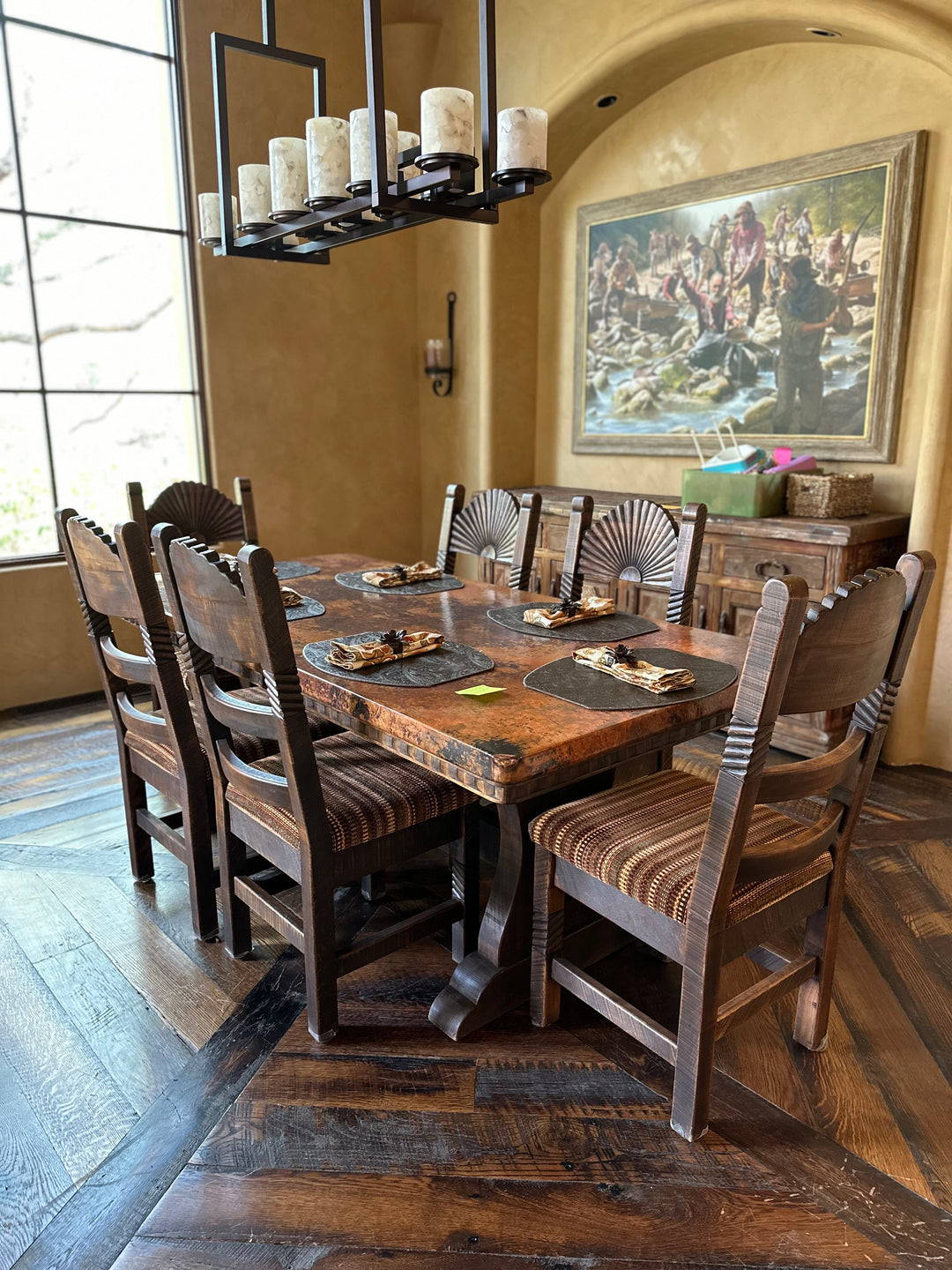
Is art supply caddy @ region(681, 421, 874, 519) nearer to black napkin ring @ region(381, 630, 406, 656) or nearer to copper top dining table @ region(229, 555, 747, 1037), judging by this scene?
copper top dining table @ region(229, 555, 747, 1037)

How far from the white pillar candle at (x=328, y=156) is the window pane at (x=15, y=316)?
2224 mm

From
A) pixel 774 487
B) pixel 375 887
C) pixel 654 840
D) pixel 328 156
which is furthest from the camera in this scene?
pixel 774 487

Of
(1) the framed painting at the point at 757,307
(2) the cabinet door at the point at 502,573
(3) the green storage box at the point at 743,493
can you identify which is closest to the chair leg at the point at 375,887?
(2) the cabinet door at the point at 502,573

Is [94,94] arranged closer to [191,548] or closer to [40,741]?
[40,741]

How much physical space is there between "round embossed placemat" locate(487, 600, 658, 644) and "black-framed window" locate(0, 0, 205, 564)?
2.63m

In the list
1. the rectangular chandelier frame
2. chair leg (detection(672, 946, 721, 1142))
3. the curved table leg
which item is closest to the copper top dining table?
the curved table leg

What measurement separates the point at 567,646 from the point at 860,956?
3.47 feet

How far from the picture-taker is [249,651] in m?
1.54

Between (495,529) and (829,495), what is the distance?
Answer: 127cm

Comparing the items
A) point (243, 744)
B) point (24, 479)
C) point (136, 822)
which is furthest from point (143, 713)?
point (24, 479)

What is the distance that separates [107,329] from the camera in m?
3.95

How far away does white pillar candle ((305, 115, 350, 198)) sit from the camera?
2.04 m

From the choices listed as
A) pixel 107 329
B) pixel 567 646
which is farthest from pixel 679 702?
pixel 107 329

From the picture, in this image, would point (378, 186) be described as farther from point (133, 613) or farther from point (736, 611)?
point (736, 611)
